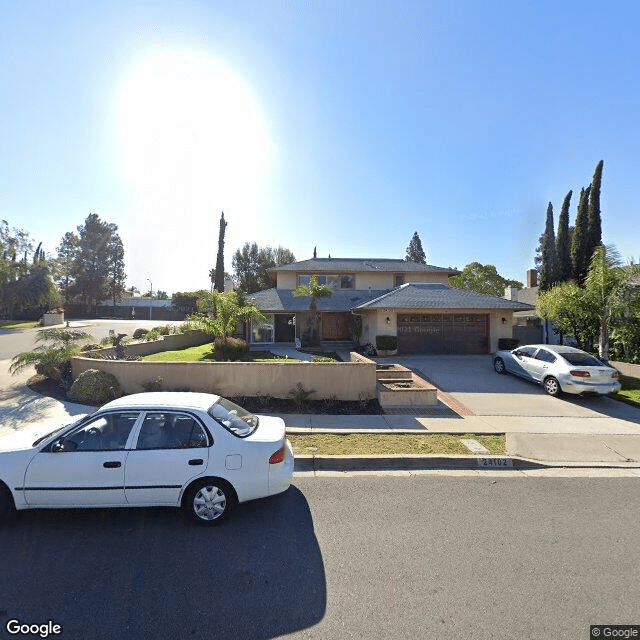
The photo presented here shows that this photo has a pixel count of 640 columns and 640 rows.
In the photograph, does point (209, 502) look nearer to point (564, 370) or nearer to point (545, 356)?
point (564, 370)

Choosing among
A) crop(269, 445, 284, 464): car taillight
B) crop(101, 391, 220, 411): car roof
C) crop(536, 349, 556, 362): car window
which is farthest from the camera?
crop(536, 349, 556, 362): car window

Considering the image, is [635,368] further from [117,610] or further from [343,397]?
[117,610]

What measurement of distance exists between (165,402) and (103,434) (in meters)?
0.76

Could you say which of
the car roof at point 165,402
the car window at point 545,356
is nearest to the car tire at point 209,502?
the car roof at point 165,402

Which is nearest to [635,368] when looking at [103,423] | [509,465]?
[509,465]

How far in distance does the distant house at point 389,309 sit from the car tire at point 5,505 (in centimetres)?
1464

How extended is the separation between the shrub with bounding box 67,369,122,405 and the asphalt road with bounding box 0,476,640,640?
20.0 feet

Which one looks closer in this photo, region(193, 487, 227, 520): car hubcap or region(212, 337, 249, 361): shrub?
region(193, 487, 227, 520): car hubcap

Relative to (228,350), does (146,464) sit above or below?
below

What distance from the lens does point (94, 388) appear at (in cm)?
992

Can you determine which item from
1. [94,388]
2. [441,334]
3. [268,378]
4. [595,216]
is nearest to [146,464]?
[268,378]

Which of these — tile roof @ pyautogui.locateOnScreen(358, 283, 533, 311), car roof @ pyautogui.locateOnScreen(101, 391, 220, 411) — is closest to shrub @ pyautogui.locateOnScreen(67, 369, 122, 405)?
car roof @ pyautogui.locateOnScreen(101, 391, 220, 411)

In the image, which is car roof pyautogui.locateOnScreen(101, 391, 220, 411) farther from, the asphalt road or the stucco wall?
the stucco wall

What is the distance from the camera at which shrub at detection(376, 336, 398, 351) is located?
18.6m
